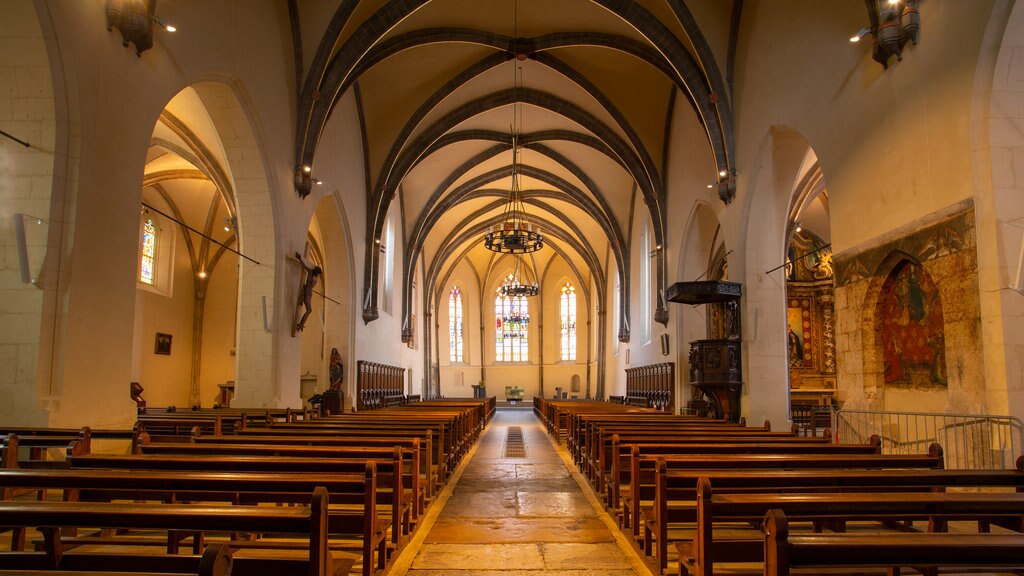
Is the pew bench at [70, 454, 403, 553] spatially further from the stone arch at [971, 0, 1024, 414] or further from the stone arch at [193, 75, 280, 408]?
the stone arch at [193, 75, 280, 408]

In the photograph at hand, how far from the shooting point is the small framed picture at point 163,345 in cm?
2195

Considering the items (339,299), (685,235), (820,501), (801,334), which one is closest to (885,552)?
(820,501)

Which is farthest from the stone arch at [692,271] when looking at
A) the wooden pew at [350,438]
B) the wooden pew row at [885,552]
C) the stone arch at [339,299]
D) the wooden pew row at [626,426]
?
the wooden pew row at [885,552]

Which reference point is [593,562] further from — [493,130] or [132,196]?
[493,130]

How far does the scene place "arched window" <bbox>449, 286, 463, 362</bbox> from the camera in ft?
140

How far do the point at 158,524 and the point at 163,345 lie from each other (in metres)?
22.0

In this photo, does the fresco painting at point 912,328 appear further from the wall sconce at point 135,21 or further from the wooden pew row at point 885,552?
the wall sconce at point 135,21

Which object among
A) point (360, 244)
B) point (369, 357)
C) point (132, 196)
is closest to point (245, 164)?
point (132, 196)

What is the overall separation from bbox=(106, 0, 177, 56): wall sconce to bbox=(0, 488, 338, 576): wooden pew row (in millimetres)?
7257

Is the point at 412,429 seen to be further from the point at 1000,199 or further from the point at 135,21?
the point at 1000,199

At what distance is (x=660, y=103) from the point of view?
63.0 feet

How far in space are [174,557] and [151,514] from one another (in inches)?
10.1

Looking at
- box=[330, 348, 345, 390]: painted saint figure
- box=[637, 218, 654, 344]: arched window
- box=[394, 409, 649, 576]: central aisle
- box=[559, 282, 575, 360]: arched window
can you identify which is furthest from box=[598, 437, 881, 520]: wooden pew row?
box=[559, 282, 575, 360]: arched window

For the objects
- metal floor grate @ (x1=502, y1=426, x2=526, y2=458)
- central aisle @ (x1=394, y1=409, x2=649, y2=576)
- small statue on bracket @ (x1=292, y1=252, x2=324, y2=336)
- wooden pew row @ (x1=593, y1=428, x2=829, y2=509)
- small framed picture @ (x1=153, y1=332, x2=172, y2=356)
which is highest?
small statue on bracket @ (x1=292, y1=252, x2=324, y2=336)
